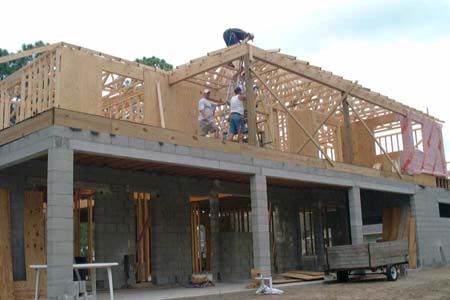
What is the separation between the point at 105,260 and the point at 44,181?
2.71m

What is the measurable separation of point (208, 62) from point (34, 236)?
277 inches

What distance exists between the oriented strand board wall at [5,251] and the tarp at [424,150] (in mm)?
16194

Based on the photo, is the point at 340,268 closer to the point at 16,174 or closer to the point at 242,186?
the point at 242,186

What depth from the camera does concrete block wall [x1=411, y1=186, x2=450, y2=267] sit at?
21.6 m

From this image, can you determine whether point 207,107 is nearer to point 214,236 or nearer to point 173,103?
point 173,103

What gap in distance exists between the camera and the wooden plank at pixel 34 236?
1211 cm

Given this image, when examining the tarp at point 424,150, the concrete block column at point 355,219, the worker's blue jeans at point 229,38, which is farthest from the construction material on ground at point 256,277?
the tarp at point 424,150

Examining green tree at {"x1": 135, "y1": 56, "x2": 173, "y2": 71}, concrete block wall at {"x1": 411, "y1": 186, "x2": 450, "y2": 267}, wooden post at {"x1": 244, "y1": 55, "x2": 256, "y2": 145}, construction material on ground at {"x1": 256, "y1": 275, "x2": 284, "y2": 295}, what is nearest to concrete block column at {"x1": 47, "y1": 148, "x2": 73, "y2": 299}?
construction material on ground at {"x1": 256, "y1": 275, "x2": 284, "y2": 295}

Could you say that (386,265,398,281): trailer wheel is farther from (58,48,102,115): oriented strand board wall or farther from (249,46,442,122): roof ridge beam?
(58,48,102,115): oriented strand board wall

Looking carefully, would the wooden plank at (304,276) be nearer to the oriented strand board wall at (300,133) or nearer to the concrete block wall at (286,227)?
the concrete block wall at (286,227)

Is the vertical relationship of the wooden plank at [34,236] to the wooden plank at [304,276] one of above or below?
above

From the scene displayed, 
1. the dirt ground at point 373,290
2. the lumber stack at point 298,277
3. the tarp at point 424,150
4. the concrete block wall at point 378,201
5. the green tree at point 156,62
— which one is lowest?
the dirt ground at point 373,290

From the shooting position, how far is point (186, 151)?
1277cm

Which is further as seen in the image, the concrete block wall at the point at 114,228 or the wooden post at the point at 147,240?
the wooden post at the point at 147,240
